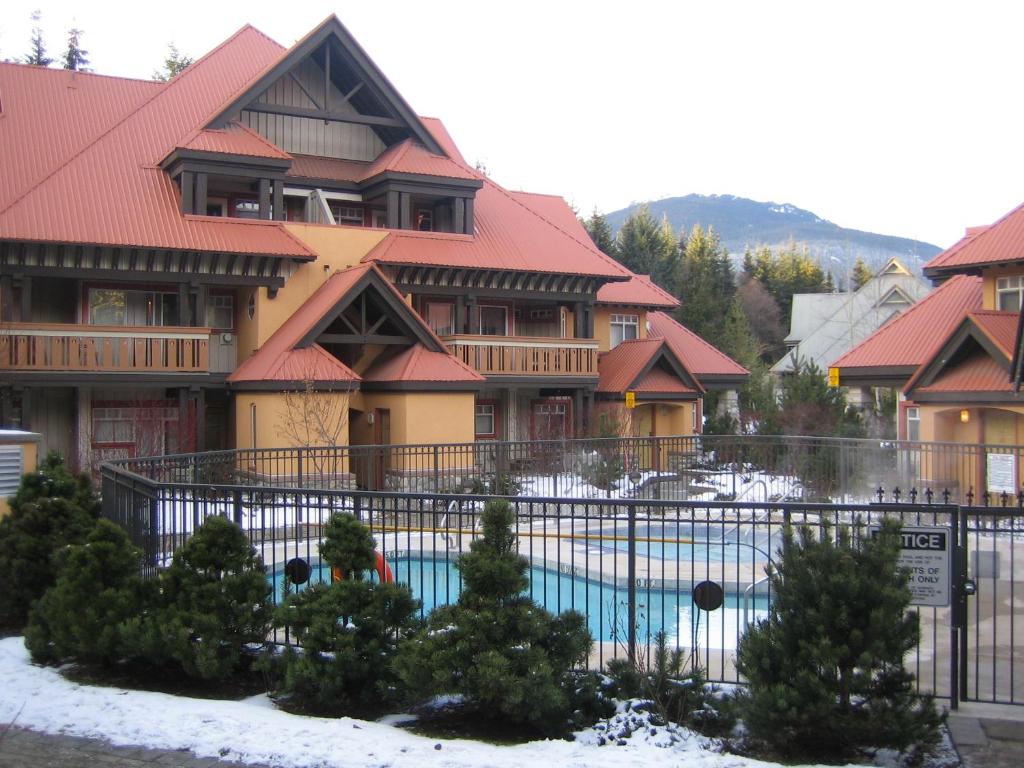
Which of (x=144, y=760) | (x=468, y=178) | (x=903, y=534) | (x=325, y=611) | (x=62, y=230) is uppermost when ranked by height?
(x=468, y=178)

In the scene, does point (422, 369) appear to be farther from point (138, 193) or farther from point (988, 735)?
point (988, 735)

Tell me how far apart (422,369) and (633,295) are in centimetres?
1395

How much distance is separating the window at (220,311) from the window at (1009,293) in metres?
22.0

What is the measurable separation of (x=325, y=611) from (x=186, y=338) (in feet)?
71.4

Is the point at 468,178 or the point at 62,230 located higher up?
the point at 468,178

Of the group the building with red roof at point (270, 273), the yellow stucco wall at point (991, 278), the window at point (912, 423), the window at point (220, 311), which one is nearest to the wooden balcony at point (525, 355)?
the building with red roof at point (270, 273)

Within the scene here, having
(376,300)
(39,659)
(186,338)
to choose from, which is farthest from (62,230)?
(39,659)

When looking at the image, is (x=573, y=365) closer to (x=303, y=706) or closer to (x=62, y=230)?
(x=62, y=230)

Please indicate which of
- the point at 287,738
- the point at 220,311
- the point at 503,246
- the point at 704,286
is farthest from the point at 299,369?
the point at 704,286

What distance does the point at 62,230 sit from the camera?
26812 millimetres

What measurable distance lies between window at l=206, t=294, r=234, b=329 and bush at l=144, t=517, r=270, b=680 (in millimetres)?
23176

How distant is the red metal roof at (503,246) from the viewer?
32.0m

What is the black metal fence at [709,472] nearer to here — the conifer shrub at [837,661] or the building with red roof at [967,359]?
the building with red roof at [967,359]

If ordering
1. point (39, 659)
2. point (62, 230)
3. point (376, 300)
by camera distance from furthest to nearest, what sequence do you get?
point (376, 300) → point (62, 230) → point (39, 659)
